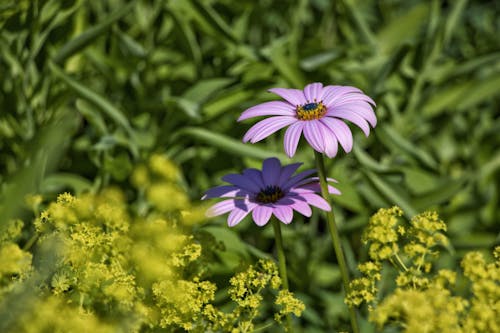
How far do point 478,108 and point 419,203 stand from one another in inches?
31.0

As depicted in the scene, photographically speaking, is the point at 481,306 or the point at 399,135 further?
the point at 399,135

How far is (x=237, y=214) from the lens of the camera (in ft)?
2.50

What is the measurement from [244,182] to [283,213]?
0.12 meters

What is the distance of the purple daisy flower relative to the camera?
29.3 inches

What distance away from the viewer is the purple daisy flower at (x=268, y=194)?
744 millimetres

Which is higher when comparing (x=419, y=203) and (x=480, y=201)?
(x=480, y=201)

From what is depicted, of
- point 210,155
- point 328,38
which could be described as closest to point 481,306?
point 210,155

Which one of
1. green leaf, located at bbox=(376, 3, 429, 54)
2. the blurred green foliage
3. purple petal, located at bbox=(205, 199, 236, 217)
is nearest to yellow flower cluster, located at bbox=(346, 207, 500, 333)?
purple petal, located at bbox=(205, 199, 236, 217)

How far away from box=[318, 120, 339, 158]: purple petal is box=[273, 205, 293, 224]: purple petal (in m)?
0.08

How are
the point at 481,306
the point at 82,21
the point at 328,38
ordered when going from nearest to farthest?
1. the point at 481,306
2. the point at 82,21
3. the point at 328,38

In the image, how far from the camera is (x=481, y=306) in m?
0.64

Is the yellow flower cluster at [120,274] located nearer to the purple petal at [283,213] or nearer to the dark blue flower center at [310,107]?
the purple petal at [283,213]

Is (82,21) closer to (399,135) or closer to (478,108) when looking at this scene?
(399,135)

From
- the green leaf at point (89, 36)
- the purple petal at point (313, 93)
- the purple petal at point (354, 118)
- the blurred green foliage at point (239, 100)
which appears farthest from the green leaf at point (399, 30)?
the purple petal at point (354, 118)
